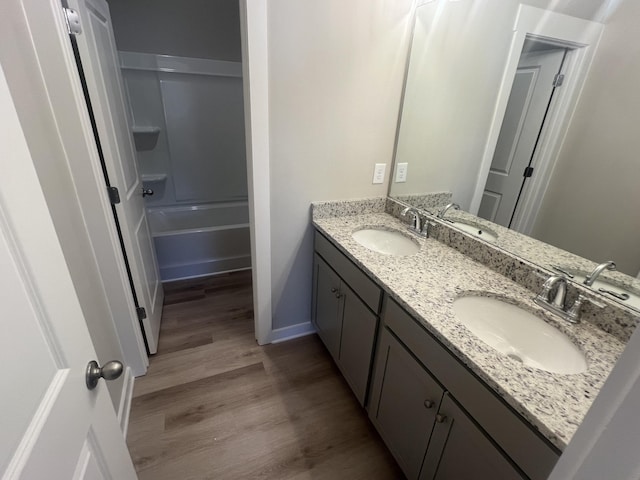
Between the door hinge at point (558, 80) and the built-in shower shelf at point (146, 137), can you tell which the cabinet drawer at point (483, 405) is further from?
the built-in shower shelf at point (146, 137)

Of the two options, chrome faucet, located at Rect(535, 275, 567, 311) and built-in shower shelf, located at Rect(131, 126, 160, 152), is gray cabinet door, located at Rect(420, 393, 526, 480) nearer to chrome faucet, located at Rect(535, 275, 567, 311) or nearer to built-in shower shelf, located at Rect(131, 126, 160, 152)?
chrome faucet, located at Rect(535, 275, 567, 311)

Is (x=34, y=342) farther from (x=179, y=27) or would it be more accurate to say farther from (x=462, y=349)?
(x=179, y=27)

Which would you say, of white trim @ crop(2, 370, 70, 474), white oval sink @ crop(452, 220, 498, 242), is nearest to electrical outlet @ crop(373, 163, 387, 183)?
white oval sink @ crop(452, 220, 498, 242)

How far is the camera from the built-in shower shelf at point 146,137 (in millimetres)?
2805

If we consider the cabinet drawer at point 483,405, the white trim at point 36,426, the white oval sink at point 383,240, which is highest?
the white trim at point 36,426

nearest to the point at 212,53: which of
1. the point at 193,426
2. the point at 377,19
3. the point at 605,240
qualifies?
the point at 377,19

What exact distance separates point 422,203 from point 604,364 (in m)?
1.09

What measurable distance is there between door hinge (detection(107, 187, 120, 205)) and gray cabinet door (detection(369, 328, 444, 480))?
4.60 ft

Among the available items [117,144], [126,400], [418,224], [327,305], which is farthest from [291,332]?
[117,144]

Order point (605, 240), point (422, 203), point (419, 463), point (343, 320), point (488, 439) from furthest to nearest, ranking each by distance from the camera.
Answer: point (422, 203)
point (343, 320)
point (419, 463)
point (605, 240)
point (488, 439)

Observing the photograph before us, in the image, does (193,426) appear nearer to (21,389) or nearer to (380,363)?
(380,363)

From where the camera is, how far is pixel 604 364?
2.67ft

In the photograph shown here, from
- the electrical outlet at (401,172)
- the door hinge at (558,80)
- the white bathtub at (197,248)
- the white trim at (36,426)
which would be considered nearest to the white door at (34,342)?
the white trim at (36,426)

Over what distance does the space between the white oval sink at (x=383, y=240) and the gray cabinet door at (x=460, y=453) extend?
856 mm
